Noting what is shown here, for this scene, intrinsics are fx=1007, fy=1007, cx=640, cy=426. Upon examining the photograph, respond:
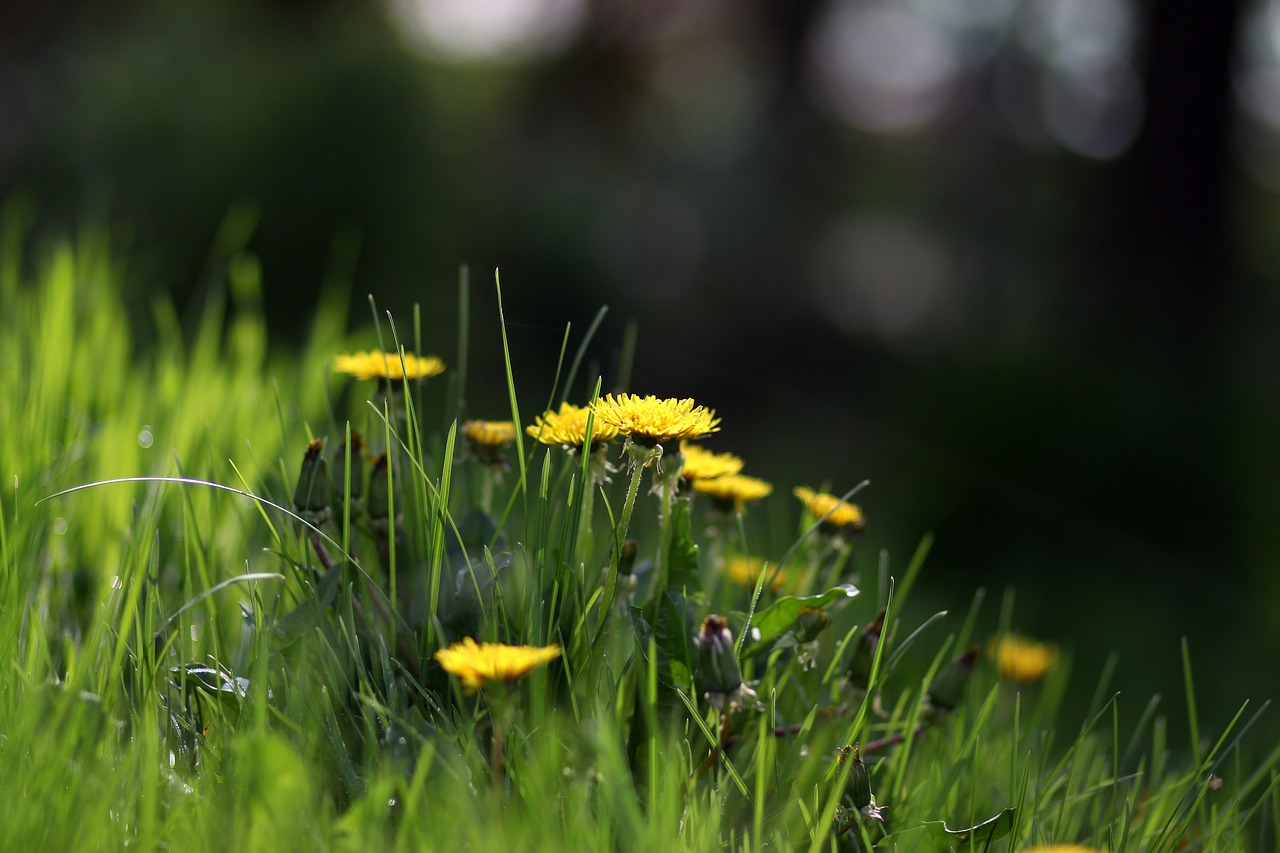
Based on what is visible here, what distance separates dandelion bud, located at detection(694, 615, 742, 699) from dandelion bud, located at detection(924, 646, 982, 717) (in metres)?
0.24

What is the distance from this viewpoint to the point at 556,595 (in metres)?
0.81

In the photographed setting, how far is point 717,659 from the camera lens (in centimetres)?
73

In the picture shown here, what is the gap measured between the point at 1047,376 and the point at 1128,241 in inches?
51.7

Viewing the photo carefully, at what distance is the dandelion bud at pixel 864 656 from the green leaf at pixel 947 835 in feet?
0.43

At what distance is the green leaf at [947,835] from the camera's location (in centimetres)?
74

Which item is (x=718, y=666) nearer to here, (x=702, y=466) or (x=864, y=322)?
(x=702, y=466)

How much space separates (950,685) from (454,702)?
43 centimetres

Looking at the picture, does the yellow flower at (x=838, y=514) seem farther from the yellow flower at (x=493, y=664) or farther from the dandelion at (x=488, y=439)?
the yellow flower at (x=493, y=664)

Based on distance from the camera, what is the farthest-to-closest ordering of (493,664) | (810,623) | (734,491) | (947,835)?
(734,491) < (810,623) < (947,835) < (493,664)

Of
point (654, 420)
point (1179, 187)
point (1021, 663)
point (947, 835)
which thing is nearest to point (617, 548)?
point (654, 420)

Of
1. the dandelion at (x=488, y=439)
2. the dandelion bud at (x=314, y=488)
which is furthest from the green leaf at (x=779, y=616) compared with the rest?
the dandelion bud at (x=314, y=488)

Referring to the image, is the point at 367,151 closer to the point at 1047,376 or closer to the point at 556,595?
the point at 1047,376

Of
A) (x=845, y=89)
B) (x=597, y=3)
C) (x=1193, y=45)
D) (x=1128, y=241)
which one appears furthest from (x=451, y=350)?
(x=845, y=89)

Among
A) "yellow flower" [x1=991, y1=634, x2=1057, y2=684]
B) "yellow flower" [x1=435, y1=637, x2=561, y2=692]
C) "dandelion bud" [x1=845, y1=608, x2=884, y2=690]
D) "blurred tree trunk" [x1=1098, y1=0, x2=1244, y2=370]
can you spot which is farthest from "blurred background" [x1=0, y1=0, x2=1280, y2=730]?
"yellow flower" [x1=435, y1=637, x2=561, y2=692]
